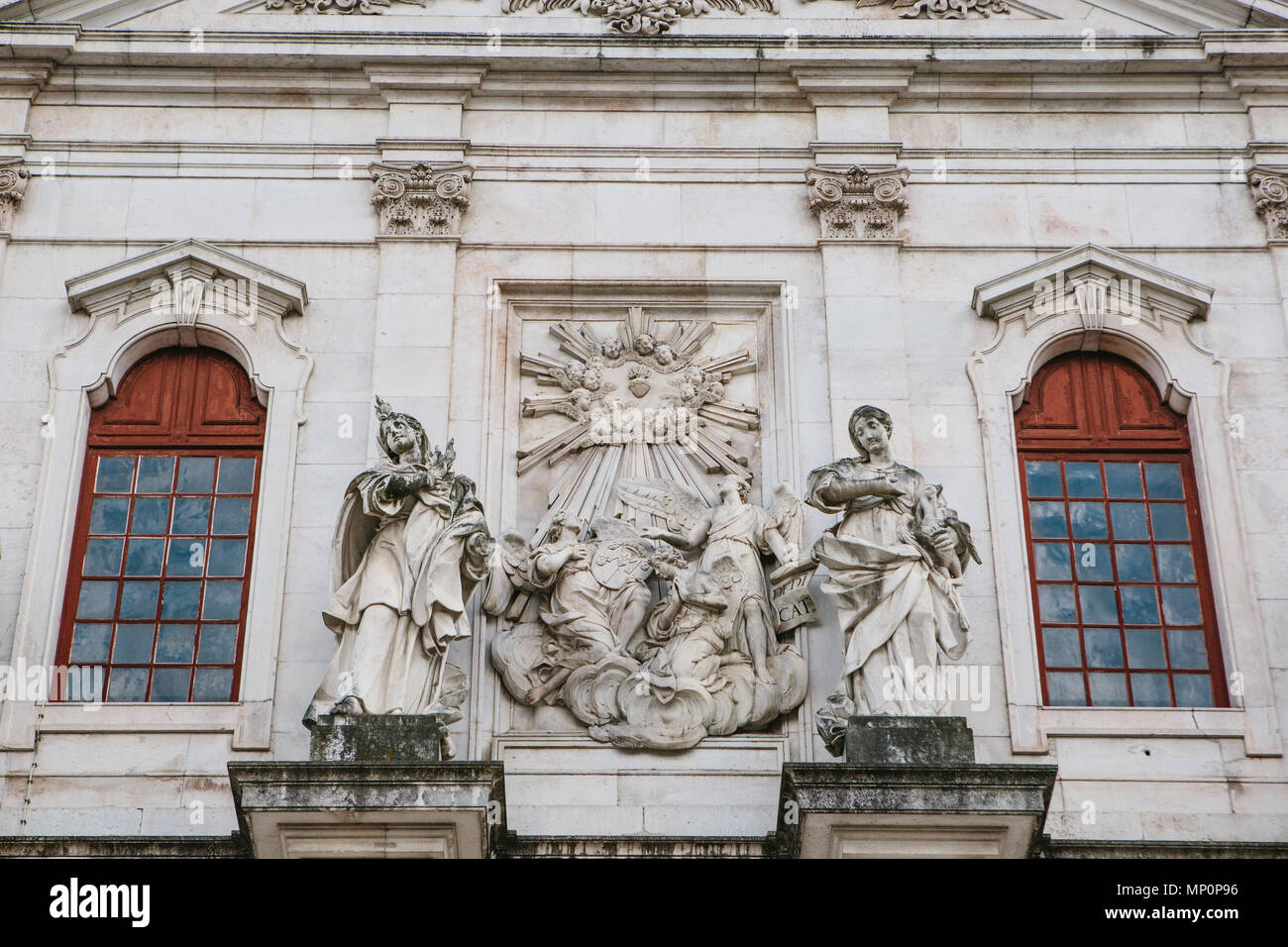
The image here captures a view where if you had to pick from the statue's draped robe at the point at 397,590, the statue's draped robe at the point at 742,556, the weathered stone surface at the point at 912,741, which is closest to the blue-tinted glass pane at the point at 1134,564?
the statue's draped robe at the point at 742,556

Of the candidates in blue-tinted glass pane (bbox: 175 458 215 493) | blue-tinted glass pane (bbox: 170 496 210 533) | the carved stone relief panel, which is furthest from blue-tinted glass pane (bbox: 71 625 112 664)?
the carved stone relief panel

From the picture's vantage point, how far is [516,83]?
17.2 metres

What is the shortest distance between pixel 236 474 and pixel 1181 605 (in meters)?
6.68

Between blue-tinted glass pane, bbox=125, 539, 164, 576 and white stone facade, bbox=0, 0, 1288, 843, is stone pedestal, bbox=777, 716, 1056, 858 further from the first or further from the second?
blue-tinted glass pane, bbox=125, 539, 164, 576

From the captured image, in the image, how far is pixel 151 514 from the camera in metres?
15.6

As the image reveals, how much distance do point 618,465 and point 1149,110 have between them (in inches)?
204

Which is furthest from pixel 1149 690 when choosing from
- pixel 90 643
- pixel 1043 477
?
pixel 90 643

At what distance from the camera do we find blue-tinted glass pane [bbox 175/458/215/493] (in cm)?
1569

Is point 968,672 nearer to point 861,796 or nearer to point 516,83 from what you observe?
point 861,796

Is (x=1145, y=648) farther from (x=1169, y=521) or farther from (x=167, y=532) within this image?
(x=167, y=532)

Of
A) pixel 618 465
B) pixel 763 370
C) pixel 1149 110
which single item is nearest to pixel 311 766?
pixel 618 465

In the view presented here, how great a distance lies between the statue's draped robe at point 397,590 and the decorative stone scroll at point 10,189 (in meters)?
4.23

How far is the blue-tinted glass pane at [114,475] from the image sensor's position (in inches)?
616

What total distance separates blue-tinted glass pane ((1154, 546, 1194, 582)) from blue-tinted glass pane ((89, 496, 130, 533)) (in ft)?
23.8
